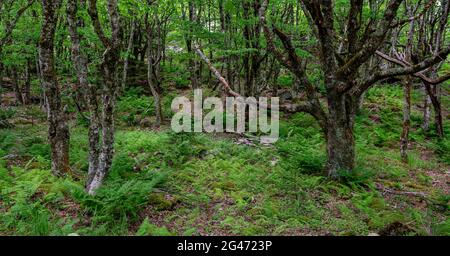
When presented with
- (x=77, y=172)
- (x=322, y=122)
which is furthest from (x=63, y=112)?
(x=322, y=122)

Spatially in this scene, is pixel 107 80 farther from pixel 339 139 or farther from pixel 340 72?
pixel 339 139

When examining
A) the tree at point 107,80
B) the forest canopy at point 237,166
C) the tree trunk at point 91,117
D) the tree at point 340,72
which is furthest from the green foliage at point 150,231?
the tree at point 340,72

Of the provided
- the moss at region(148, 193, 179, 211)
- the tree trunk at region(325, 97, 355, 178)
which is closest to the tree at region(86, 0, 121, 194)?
the moss at region(148, 193, 179, 211)

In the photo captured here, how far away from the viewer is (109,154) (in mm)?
7160

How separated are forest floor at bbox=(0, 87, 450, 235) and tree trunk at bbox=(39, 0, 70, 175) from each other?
0.53 m

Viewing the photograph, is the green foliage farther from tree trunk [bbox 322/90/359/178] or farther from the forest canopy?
tree trunk [bbox 322/90/359/178]

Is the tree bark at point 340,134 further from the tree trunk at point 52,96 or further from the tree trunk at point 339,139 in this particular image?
the tree trunk at point 52,96

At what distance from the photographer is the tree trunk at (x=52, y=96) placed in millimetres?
7889

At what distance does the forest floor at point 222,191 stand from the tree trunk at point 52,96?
527mm

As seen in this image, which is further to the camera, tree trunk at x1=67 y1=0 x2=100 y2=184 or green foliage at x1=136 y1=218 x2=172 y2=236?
tree trunk at x1=67 y1=0 x2=100 y2=184

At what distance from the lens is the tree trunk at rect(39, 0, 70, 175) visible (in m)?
7.89

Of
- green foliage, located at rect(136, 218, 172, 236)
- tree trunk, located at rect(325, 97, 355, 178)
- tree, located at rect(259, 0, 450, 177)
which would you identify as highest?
tree, located at rect(259, 0, 450, 177)
